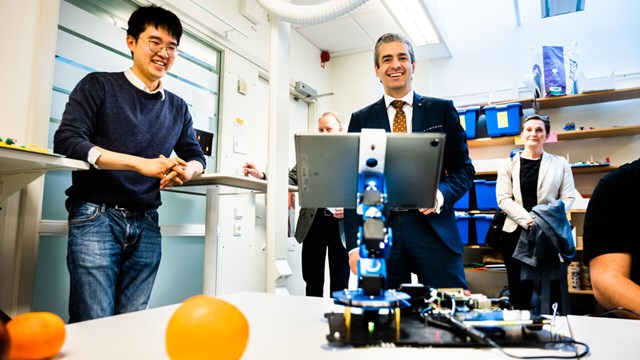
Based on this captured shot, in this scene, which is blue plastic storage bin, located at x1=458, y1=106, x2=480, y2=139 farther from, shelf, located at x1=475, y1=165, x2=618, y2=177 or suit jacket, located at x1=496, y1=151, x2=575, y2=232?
suit jacket, located at x1=496, y1=151, x2=575, y2=232

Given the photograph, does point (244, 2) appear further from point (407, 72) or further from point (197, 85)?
point (407, 72)


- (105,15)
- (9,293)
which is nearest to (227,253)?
(9,293)

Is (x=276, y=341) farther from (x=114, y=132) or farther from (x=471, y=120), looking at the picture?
(x=471, y=120)

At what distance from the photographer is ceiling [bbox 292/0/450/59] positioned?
416 cm

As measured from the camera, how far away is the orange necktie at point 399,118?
1.55 meters

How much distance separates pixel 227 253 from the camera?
3188mm

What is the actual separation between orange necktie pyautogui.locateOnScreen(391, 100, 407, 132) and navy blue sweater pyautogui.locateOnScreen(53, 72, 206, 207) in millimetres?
876

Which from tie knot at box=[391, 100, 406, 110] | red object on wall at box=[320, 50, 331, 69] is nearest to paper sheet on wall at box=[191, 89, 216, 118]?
tie knot at box=[391, 100, 406, 110]

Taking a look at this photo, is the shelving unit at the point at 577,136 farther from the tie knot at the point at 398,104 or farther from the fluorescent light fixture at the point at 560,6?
the tie knot at the point at 398,104

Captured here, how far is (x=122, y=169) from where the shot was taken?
4.55 ft

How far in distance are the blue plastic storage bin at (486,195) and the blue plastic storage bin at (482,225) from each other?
0.09 m

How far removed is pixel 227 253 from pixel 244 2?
2010 millimetres

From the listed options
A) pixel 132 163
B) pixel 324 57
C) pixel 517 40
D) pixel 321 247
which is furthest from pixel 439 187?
pixel 517 40

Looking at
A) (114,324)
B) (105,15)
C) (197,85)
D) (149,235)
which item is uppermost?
(105,15)
